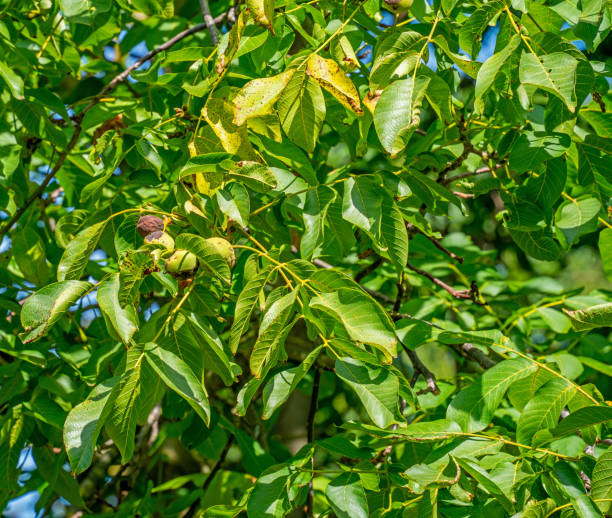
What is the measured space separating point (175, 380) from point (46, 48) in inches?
54.8

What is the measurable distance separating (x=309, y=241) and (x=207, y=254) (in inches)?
9.8

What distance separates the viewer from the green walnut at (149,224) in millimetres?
1375

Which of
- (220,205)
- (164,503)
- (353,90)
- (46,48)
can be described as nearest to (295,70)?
(353,90)

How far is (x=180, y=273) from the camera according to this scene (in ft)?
4.06

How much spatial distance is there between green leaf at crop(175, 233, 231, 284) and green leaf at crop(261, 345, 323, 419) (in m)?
0.21

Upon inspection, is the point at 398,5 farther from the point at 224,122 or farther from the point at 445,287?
the point at 445,287

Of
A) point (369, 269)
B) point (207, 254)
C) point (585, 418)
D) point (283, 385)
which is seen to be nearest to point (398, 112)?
point (207, 254)

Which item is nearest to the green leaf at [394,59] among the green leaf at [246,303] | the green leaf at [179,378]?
the green leaf at [246,303]

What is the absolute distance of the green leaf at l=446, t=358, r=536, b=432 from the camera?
1395 mm

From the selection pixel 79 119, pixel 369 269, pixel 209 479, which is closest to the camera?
pixel 79 119

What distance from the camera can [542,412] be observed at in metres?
1.35

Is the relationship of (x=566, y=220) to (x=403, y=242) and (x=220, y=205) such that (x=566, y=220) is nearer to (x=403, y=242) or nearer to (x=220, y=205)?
(x=403, y=242)

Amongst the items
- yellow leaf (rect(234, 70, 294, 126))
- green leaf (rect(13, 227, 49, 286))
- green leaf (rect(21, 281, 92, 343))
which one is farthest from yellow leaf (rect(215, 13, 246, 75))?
green leaf (rect(13, 227, 49, 286))

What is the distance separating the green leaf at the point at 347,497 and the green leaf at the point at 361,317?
29 cm
